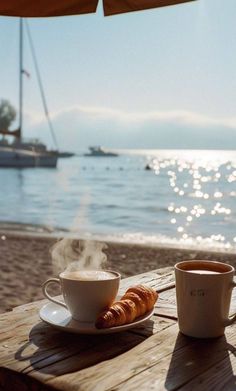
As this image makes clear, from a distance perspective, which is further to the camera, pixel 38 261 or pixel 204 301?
pixel 38 261

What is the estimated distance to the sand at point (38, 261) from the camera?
4.68 meters

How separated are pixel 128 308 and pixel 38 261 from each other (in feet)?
18.2

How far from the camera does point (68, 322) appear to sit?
112cm

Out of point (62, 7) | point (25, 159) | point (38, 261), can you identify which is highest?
point (62, 7)

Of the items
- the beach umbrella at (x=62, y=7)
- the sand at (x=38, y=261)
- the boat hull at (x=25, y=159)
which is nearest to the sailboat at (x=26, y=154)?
the boat hull at (x=25, y=159)

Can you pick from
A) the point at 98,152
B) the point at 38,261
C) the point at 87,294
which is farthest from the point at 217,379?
the point at 98,152

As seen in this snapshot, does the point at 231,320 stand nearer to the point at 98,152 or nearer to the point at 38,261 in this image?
the point at 38,261

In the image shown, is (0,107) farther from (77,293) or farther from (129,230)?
(77,293)

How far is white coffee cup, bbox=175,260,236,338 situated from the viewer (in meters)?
1.04

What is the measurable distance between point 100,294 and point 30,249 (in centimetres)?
674

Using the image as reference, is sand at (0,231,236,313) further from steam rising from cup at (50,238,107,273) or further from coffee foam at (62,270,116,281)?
coffee foam at (62,270,116,281)

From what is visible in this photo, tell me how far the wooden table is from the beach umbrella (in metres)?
1.13

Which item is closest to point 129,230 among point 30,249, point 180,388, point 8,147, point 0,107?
point 30,249

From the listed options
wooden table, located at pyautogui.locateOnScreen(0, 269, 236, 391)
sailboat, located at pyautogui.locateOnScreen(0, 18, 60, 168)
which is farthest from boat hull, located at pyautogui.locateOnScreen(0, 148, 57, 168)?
wooden table, located at pyautogui.locateOnScreen(0, 269, 236, 391)
